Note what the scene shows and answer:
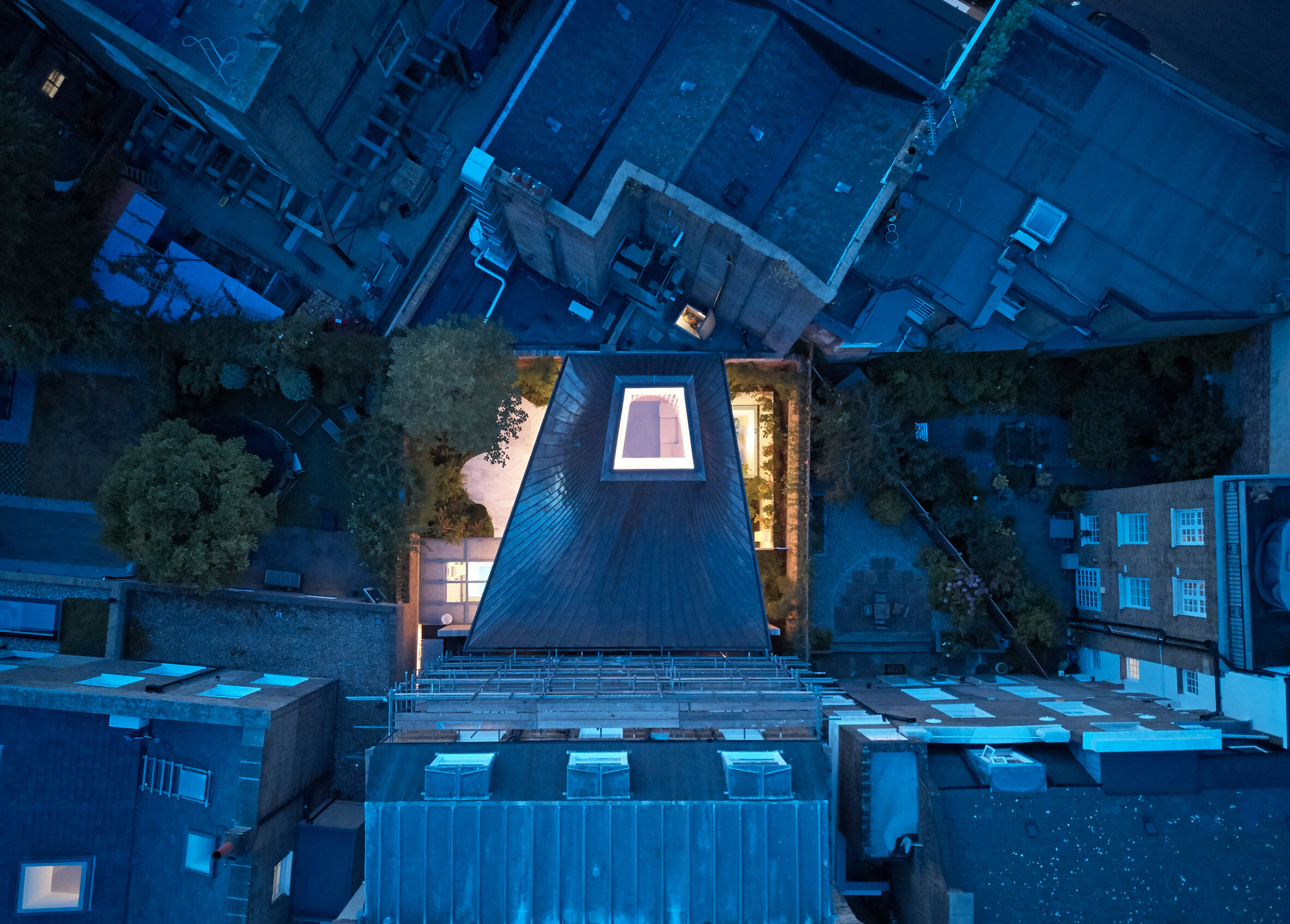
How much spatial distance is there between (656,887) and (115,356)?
2562 centimetres

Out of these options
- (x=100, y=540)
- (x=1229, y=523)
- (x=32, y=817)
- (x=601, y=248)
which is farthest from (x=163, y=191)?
(x=1229, y=523)

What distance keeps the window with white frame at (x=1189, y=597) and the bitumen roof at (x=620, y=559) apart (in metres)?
13.2

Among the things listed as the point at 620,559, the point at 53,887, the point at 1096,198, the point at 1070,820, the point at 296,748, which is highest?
the point at 1096,198

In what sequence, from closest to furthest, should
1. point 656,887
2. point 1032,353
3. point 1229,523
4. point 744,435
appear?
1. point 656,887
2. point 1229,523
3. point 1032,353
4. point 744,435

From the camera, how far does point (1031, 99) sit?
2397 cm

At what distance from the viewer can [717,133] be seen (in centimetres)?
2322

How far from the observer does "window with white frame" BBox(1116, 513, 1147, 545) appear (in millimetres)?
26812

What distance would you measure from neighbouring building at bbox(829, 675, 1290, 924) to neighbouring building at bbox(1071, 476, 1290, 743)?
2020mm

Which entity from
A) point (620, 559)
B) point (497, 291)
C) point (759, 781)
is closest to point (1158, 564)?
point (759, 781)

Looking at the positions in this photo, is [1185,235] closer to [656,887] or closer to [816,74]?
[816,74]

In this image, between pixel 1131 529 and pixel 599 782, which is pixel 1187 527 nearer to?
pixel 1131 529

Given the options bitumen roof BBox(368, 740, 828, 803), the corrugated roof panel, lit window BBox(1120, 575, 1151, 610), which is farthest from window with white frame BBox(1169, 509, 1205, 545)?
the corrugated roof panel

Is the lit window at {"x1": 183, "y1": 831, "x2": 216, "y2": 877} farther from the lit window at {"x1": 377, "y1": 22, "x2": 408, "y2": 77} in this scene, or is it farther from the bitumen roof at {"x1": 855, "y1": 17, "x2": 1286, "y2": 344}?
the bitumen roof at {"x1": 855, "y1": 17, "x2": 1286, "y2": 344}

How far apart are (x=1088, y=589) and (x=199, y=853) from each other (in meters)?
31.3
